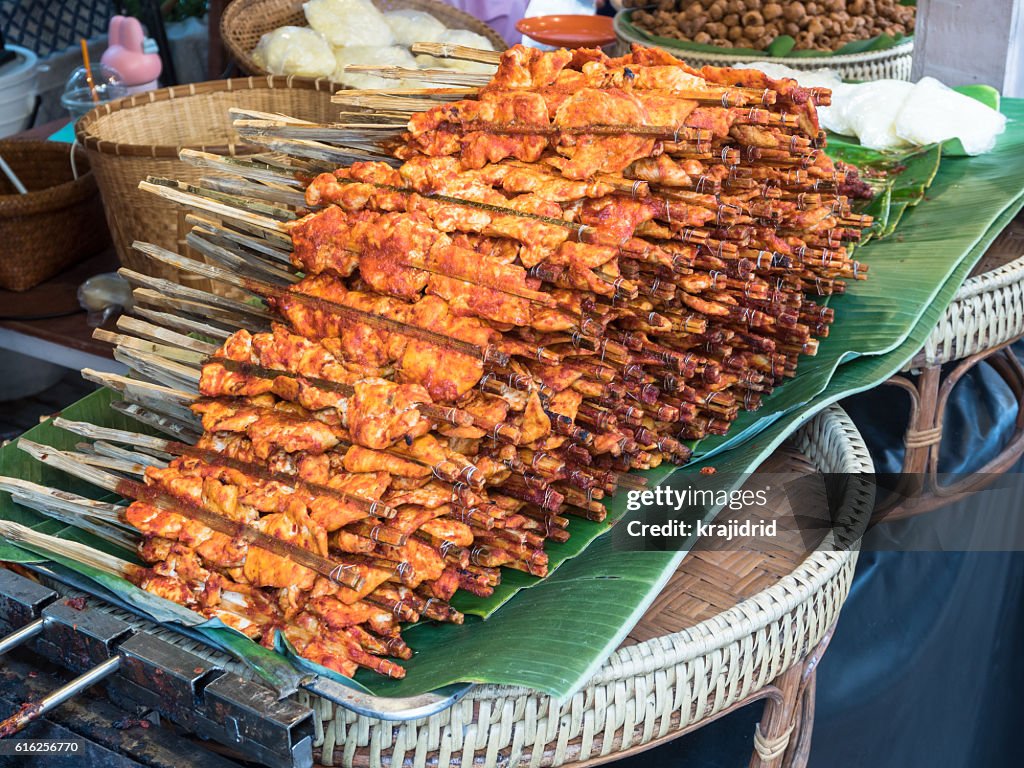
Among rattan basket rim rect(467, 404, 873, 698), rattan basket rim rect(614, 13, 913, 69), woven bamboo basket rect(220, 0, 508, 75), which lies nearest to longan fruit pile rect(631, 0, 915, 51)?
rattan basket rim rect(614, 13, 913, 69)

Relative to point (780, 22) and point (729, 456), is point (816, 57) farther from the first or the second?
point (729, 456)

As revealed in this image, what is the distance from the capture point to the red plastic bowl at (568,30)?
5039 millimetres

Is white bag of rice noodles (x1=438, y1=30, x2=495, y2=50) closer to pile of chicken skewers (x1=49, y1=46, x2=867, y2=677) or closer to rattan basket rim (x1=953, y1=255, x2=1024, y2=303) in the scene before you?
pile of chicken skewers (x1=49, y1=46, x2=867, y2=677)

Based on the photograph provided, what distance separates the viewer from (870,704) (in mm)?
2541

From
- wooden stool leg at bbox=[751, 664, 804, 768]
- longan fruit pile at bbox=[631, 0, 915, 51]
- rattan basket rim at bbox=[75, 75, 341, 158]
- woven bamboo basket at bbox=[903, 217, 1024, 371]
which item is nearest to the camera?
wooden stool leg at bbox=[751, 664, 804, 768]

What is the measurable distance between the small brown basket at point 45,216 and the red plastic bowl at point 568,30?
2284 mm

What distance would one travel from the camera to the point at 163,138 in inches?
134

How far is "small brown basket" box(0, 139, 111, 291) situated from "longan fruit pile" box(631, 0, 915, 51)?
2.71 metres

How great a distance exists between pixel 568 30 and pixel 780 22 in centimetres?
107

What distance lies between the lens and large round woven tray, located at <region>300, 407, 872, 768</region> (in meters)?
1.61

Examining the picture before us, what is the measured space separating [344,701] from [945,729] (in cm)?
187

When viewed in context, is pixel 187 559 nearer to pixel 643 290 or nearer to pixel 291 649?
pixel 291 649

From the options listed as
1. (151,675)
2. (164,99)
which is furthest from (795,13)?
(151,675)

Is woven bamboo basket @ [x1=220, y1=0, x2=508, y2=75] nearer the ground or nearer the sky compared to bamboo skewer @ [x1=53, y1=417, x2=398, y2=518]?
nearer the sky
